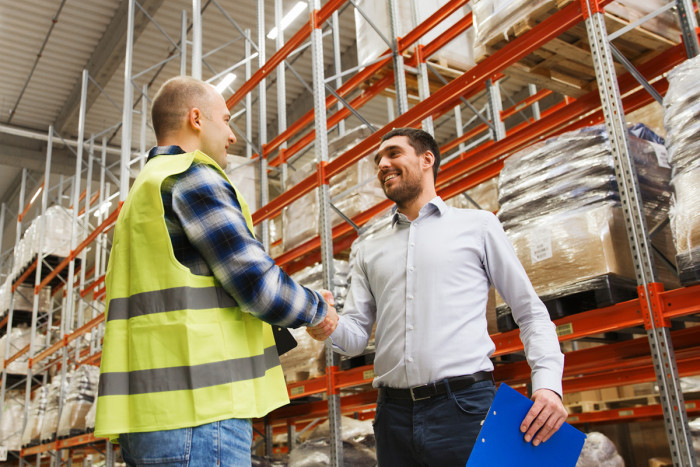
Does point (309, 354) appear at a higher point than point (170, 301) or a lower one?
higher

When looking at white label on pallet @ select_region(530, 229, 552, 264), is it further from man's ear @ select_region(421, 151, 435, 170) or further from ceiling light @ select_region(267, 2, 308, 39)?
ceiling light @ select_region(267, 2, 308, 39)

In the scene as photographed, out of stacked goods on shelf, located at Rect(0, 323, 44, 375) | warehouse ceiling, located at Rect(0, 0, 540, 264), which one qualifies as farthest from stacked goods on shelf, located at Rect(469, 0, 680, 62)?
stacked goods on shelf, located at Rect(0, 323, 44, 375)

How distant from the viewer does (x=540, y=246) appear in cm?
357

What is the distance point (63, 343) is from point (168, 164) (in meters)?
11.5

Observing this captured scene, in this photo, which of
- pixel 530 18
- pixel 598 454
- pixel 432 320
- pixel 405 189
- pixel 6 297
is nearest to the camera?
pixel 432 320

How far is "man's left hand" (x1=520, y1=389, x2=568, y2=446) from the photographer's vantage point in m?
2.20

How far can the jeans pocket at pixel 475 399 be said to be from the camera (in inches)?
98.4

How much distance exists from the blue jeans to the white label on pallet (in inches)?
82.8

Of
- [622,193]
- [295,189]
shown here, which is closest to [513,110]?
[295,189]

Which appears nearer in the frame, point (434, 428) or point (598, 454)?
point (434, 428)

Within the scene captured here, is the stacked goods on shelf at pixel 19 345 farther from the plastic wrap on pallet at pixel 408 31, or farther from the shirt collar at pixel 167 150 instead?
the shirt collar at pixel 167 150

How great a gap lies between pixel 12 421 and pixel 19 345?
6.00 feet

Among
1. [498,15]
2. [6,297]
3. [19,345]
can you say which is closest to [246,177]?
[498,15]

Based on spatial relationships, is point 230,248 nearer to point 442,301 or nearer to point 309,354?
point 442,301
